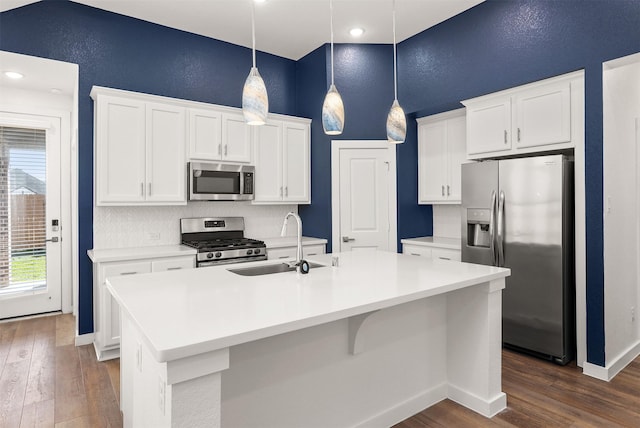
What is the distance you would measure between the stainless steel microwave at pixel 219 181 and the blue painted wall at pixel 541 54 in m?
2.13

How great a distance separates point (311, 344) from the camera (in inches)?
78.1

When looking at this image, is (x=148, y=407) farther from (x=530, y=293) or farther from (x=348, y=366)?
(x=530, y=293)

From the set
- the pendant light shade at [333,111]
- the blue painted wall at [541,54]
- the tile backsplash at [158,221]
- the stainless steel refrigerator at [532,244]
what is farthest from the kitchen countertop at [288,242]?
the pendant light shade at [333,111]

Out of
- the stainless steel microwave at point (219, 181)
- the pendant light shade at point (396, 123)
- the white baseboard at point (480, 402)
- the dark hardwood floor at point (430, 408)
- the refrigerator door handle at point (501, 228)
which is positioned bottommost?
the dark hardwood floor at point (430, 408)

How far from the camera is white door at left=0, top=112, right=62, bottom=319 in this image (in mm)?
4297

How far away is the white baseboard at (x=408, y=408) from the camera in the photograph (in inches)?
88.9

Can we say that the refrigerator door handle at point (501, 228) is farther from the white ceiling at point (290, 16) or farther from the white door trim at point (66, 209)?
the white door trim at point (66, 209)

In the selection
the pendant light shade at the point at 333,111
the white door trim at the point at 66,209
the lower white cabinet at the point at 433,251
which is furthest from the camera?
the white door trim at the point at 66,209

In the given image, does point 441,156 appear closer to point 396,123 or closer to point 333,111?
point 396,123

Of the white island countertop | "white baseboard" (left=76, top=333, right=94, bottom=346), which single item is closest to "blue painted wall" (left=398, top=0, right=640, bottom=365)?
the white island countertop

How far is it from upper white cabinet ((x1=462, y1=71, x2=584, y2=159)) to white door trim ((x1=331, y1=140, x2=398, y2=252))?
3.08ft

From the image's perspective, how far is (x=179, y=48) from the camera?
4.19 m

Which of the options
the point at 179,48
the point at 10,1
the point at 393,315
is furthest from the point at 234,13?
the point at 393,315

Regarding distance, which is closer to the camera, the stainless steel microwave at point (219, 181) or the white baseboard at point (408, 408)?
the white baseboard at point (408, 408)
